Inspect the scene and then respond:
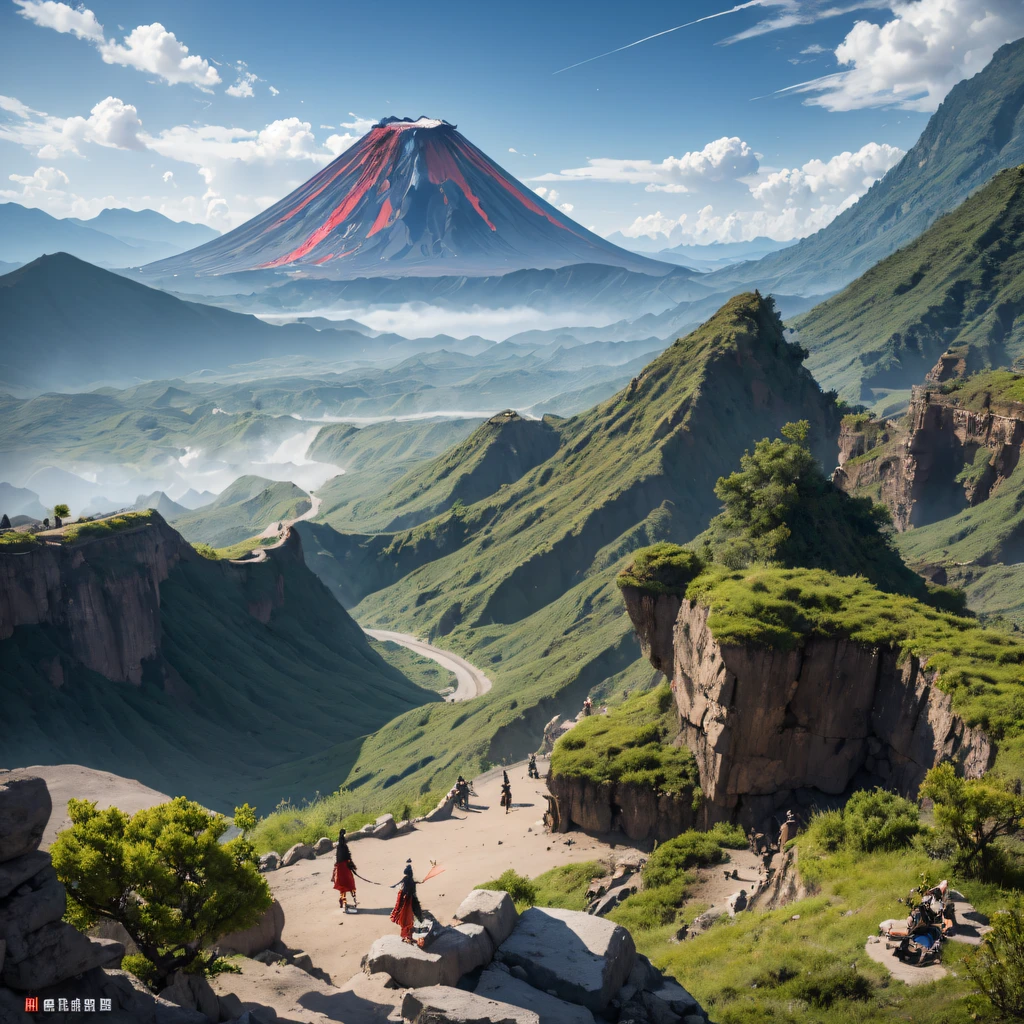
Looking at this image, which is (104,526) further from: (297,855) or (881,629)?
(881,629)

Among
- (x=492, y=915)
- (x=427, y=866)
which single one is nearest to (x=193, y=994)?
(x=492, y=915)

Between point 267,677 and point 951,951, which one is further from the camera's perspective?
point 267,677

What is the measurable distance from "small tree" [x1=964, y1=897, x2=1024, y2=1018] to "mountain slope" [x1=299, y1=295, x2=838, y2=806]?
182 ft

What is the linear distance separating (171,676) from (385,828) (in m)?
46.0

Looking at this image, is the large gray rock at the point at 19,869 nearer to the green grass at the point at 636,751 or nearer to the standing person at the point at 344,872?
the standing person at the point at 344,872

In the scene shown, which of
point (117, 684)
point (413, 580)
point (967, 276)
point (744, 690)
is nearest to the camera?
point (744, 690)

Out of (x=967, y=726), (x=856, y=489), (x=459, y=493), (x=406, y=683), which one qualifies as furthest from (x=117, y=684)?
(x=459, y=493)

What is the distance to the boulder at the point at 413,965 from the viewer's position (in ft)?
54.1

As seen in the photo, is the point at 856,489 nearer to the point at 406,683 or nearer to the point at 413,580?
the point at 406,683

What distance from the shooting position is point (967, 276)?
186375 millimetres

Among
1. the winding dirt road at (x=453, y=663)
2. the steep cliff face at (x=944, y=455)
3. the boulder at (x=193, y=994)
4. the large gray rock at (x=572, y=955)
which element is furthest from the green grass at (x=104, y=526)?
the steep cliff face at (x=944, y=455)

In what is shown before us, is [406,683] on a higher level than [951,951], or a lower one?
lower

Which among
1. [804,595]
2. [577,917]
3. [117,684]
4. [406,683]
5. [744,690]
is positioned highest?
[804,595]

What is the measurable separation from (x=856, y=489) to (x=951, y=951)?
298 feet
